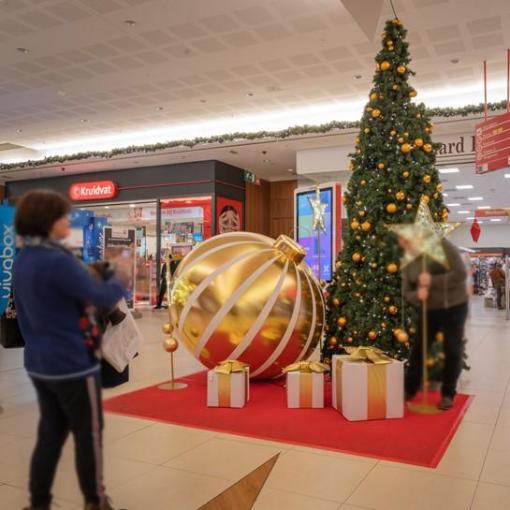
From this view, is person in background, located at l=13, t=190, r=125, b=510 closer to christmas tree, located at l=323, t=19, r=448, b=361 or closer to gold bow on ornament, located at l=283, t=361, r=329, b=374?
christmas tree, located at l=323, t=19, r=448, b=361

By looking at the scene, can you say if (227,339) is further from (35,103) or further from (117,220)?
(35,103)

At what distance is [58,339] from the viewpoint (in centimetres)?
A: 91

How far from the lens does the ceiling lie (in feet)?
21.1

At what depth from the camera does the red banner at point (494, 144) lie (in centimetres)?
731

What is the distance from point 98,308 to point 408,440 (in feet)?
9.68

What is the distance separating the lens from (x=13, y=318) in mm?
1701

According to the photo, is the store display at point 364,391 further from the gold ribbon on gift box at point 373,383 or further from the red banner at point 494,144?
the red banner at point 494,144

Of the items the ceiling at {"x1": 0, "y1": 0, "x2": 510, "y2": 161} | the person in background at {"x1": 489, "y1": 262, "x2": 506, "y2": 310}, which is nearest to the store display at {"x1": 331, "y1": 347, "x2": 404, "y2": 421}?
the ceiling at {"x1": 0, "y1": 0, "x2": 510, "y2": 161}

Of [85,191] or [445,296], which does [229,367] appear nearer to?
[85,191]

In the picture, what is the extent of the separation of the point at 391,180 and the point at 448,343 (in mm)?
1149

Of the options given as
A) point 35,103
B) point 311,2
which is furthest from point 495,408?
point 35,103

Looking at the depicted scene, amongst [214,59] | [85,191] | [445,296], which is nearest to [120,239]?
[85,191]

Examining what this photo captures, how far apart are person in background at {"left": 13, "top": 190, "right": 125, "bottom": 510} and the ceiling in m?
4.80

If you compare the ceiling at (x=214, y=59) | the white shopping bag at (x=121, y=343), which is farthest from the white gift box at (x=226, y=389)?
the ceiling at (x=214, y=59)
